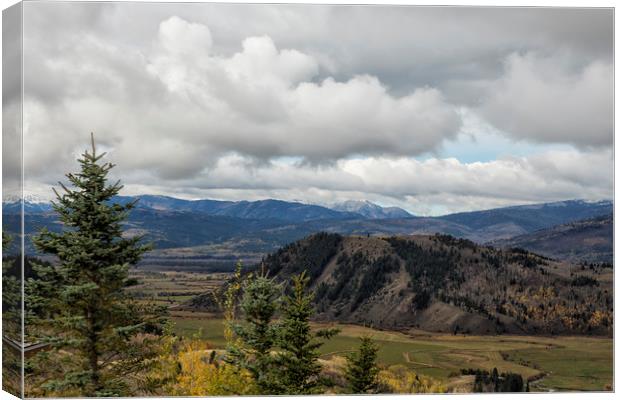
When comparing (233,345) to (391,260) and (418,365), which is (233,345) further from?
(391,260)

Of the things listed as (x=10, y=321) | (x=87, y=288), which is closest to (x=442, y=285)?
(x=87, y=288)

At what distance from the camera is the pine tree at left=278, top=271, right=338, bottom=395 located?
26.3 m

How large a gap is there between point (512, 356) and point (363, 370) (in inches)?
454

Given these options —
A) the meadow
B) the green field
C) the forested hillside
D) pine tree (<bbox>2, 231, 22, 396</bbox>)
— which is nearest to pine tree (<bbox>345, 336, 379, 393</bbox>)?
the meadow

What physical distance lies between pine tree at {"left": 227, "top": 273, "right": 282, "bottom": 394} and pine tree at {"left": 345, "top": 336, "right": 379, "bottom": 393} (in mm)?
4134

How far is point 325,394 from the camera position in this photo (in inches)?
1029

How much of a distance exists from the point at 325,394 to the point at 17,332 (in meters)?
12.5

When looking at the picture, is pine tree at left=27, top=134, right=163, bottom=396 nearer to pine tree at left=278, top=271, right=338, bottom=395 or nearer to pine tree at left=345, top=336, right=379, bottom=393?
pine tree at left=278, top=271, right=338, bottom=395

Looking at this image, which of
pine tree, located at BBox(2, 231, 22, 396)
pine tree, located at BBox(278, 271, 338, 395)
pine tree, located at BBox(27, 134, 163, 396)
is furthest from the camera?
pine tree, located at BBox(278, 271, 338, 395)

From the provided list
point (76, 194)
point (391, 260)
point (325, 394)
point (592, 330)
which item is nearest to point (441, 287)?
point (391, 260)

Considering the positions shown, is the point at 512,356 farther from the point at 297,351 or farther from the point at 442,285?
the point at 442,285

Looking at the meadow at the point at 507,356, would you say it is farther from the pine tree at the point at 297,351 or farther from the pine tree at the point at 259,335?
the pine tree at the point at 297,351

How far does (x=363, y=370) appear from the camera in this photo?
95.2 feet

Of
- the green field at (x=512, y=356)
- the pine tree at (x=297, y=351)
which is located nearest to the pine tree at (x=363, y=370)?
the pine tree at (x=297, y=351)
